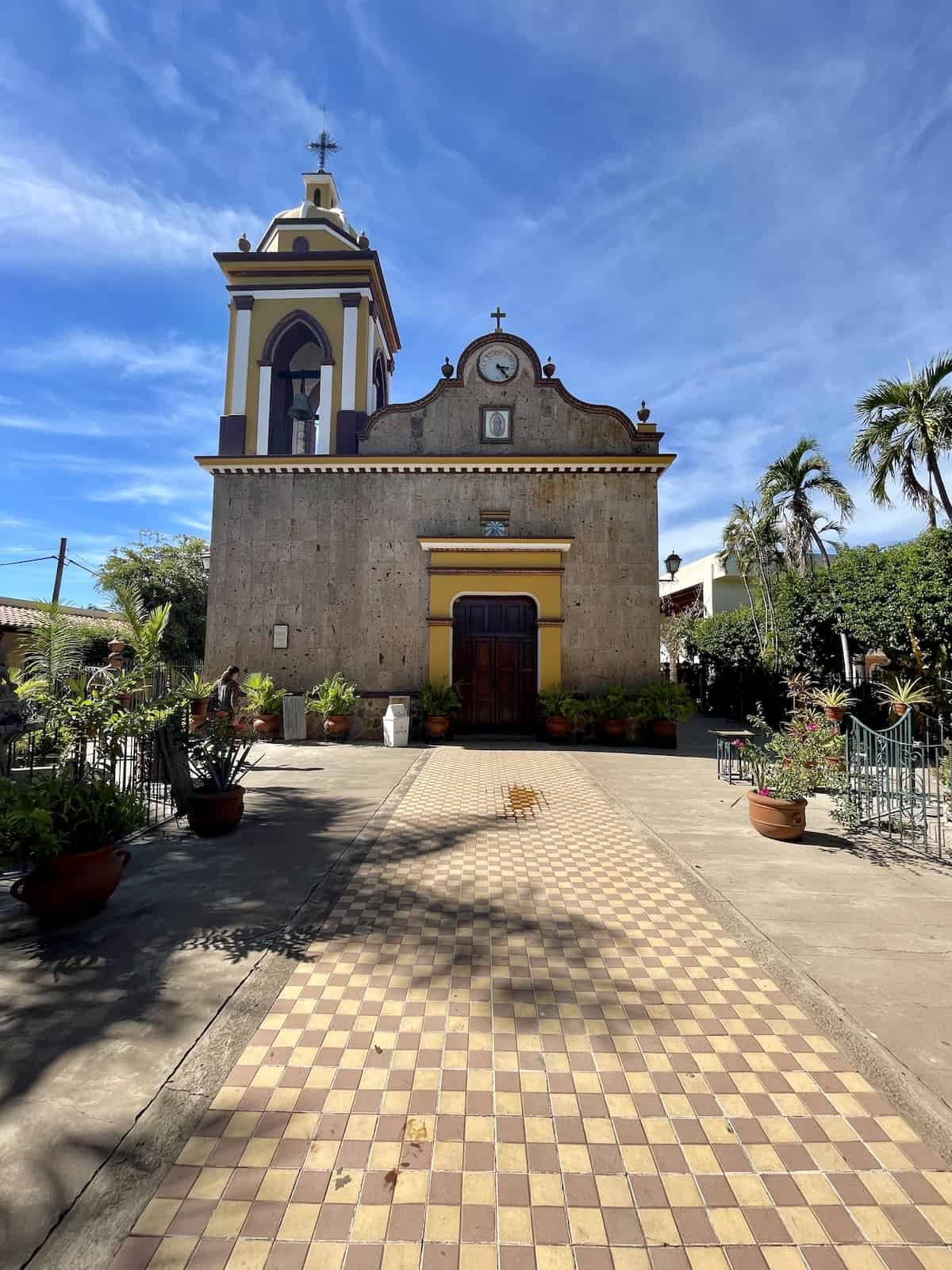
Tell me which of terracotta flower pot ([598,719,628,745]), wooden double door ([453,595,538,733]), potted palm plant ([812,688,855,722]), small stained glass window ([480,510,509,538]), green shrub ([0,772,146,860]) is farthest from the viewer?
wooden double door ([453,595,538,733])

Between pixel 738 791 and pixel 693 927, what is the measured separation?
487cm

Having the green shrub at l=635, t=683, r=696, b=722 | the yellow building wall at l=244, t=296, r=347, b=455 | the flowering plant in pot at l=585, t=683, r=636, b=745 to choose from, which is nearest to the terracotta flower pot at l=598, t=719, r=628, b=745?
the flowering plant in pot at l=585, t=683, r=636, b=745

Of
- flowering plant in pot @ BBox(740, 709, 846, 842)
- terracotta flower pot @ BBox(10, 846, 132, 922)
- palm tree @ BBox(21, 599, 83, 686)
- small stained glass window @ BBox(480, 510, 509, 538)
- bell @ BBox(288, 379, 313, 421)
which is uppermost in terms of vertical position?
bell @ BBox(288, 379, 313, 421)

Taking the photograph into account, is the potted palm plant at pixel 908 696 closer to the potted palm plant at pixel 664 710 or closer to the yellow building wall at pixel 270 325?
the potted palm plant at pixel 664 710

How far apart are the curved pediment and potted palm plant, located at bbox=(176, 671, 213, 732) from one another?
28.1ft

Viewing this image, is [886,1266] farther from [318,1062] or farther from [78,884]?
[78,884]

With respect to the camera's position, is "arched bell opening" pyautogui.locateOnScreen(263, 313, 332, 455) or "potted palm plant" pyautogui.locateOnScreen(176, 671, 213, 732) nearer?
"potted palm plant" pyautogui.locateOnScreen(176, 671, 213, 732)

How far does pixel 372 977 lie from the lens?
10.8ft

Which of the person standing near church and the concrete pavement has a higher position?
the person standing near church

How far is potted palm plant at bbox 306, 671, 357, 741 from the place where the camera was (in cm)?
1327

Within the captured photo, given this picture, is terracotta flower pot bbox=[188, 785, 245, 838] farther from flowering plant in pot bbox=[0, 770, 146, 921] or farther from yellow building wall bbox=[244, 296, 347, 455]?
yellow building wall bbox=[244, 296, 347, 455]

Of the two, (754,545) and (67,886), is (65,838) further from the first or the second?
(754,545)

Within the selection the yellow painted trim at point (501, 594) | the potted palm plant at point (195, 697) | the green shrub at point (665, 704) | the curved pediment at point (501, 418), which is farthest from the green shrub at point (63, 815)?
the curved pediment at point (501, 418)

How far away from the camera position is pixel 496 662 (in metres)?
14.5
